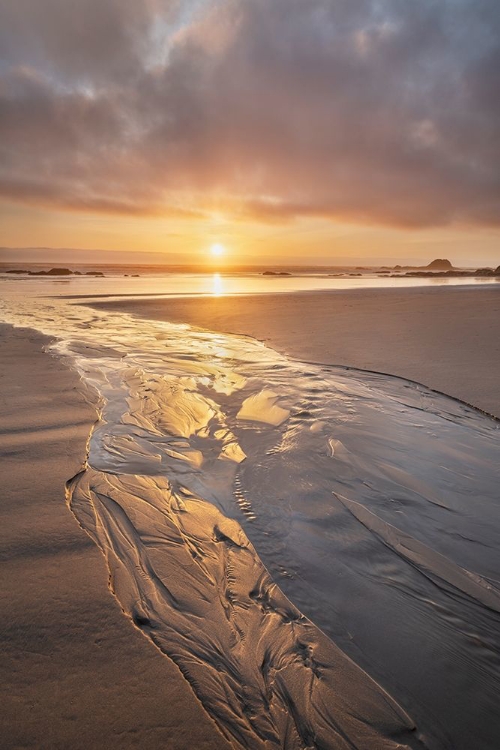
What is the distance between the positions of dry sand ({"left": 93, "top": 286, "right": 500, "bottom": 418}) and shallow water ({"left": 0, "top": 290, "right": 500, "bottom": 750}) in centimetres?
107

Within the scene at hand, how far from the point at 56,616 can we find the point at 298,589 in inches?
45.2

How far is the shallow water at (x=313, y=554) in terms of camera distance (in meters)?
1.53

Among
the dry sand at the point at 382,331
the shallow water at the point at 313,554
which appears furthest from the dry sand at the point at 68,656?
the dry sand at the point at 382,331

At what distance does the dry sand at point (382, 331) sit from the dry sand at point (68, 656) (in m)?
4.10

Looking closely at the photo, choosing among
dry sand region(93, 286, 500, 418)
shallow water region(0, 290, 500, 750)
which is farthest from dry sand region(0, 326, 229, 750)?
dry sand region(93, 286, 500, 418)

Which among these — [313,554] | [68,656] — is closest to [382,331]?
[313,554]

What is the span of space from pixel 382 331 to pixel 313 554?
765 centimetres

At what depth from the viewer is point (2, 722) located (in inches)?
53.3

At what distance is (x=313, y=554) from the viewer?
231 centimetres

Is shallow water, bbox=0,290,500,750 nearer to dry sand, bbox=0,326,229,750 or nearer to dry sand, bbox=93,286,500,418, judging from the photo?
dry sand, bbox=0,326,229,750

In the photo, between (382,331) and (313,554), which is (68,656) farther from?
(382,331)

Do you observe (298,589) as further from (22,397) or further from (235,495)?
(22,397)

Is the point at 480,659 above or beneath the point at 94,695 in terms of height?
beneath

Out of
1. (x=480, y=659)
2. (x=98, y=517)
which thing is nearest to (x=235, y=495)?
(x=98, y=517)
